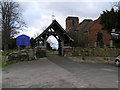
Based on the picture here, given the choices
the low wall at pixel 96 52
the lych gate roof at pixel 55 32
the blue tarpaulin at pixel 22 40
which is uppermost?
the lych gate roof at pixel 55 32

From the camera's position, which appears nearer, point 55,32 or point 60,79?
point 60,79

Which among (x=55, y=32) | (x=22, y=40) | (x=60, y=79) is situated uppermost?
(x=55, y=32)

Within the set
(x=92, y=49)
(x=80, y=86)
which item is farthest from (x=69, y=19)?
(x=80, y=86)

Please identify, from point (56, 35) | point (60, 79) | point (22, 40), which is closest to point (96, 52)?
point (56, 35)

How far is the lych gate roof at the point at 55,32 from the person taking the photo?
25953 millimetres

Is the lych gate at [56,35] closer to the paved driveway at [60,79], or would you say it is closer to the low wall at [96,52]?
the low wall at [96,52]

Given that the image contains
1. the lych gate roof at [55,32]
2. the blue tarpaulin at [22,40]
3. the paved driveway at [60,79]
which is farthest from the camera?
the lych gate roof at [55,32]

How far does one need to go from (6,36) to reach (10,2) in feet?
33.4

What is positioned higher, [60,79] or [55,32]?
[55,32]

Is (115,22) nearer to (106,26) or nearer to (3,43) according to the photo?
(106,26)

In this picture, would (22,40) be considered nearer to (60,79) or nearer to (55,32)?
(55,32)

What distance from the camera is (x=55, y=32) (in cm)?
2652

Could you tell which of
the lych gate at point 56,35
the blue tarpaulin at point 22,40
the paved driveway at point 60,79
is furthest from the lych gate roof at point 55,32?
the paved driveway at point 60,79

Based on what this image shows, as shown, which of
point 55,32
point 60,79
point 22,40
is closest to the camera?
point 60,79
